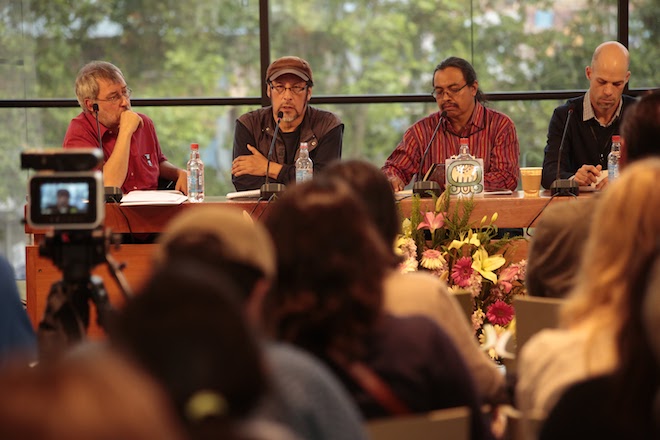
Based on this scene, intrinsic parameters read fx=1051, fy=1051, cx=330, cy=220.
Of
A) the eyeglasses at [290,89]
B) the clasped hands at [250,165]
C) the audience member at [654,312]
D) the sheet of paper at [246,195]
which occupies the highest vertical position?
the eyeglasses at [290,89]

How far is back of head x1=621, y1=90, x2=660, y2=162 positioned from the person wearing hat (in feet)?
7.42

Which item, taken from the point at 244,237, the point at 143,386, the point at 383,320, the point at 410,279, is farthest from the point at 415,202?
the point at 143,386

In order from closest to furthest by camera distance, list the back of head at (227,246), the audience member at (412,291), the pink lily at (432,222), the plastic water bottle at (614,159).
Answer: the back of head at (227,246) < the audience member at (412,291) < the pink lily at (432,222) < the plastic water bottle at (614,159)

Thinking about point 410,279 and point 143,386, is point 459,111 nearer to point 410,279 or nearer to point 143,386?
point 410,279

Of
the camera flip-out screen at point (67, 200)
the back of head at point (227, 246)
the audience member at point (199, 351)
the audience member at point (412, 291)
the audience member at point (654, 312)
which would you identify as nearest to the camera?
the audience member at point (199, 351)

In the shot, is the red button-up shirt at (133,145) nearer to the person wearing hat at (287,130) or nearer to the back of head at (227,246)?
the person wearing hat at (287,130)

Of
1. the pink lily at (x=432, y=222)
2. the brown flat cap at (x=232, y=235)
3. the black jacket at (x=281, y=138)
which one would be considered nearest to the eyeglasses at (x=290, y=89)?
the black jacket at (x=281, y=138)

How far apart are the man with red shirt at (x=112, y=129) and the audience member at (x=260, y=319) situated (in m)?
3.16

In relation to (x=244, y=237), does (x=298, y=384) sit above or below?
below

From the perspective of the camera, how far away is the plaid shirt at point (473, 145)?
4953 mm

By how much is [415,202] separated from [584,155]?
152 centimetres

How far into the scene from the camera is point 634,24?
640 cm

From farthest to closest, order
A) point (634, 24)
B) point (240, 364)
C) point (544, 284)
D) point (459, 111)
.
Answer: point (634, 24) < point (459, 111) < point (544, 284) < point (240, 364)

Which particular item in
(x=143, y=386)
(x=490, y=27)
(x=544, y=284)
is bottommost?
(x=544, y=284)
